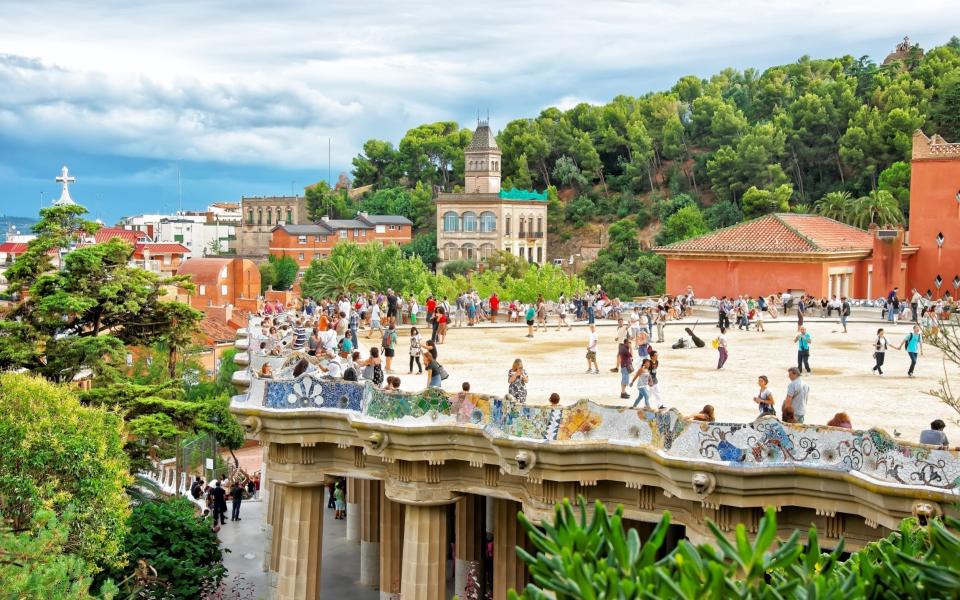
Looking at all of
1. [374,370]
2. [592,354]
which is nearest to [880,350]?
[592,354]

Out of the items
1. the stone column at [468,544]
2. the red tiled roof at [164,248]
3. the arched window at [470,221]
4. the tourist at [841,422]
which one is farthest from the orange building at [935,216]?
the red tiled roof at [164,248]

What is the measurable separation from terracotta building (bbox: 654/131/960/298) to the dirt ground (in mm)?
13121

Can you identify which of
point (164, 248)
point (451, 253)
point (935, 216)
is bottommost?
point (164, 248)

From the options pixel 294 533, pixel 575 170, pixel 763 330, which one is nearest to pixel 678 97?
pixel 575 170

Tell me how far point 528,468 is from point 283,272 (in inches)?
4731

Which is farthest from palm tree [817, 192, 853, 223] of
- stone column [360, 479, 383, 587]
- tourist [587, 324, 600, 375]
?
stone column [360, 479, 383, 587]

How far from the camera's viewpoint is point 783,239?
180 ft

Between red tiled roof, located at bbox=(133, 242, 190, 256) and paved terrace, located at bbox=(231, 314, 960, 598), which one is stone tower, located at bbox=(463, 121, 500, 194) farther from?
paved terrace, located at bbox=(231, 314, 960, 598)

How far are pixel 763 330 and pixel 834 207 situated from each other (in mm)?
47420

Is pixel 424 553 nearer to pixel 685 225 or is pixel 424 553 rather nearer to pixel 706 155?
pixel 685 225

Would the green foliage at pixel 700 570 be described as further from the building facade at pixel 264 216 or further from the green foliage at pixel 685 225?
the building facade at pixel 264 216

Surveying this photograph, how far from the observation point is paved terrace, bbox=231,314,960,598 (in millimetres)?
16531

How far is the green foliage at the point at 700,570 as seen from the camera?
749cm

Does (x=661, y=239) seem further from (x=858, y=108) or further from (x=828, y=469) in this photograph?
(x=828, y=469)
